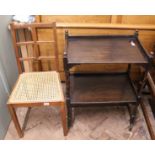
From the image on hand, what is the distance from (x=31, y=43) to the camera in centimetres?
154

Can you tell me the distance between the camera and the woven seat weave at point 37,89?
4.58ft

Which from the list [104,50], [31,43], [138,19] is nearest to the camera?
[104,50]

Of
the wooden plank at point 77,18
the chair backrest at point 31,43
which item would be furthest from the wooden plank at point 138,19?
the chair backrest at point 31,43

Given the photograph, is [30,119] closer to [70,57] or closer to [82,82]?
[82,82]

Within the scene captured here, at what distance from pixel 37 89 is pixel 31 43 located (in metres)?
0.38

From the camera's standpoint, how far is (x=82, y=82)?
169cm

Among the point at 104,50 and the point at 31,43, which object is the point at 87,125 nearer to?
the point at 104,50

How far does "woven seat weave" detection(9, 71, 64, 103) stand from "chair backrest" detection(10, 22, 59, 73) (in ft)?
0.38

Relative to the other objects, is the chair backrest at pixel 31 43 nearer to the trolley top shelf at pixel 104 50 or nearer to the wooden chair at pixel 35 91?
the wooden chair at pixel 35 91

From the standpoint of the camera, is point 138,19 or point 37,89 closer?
point 37,89

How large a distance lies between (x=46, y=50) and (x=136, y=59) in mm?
920

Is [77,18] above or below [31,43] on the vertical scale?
above

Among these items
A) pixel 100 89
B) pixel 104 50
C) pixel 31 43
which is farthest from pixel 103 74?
pixel 31 43
